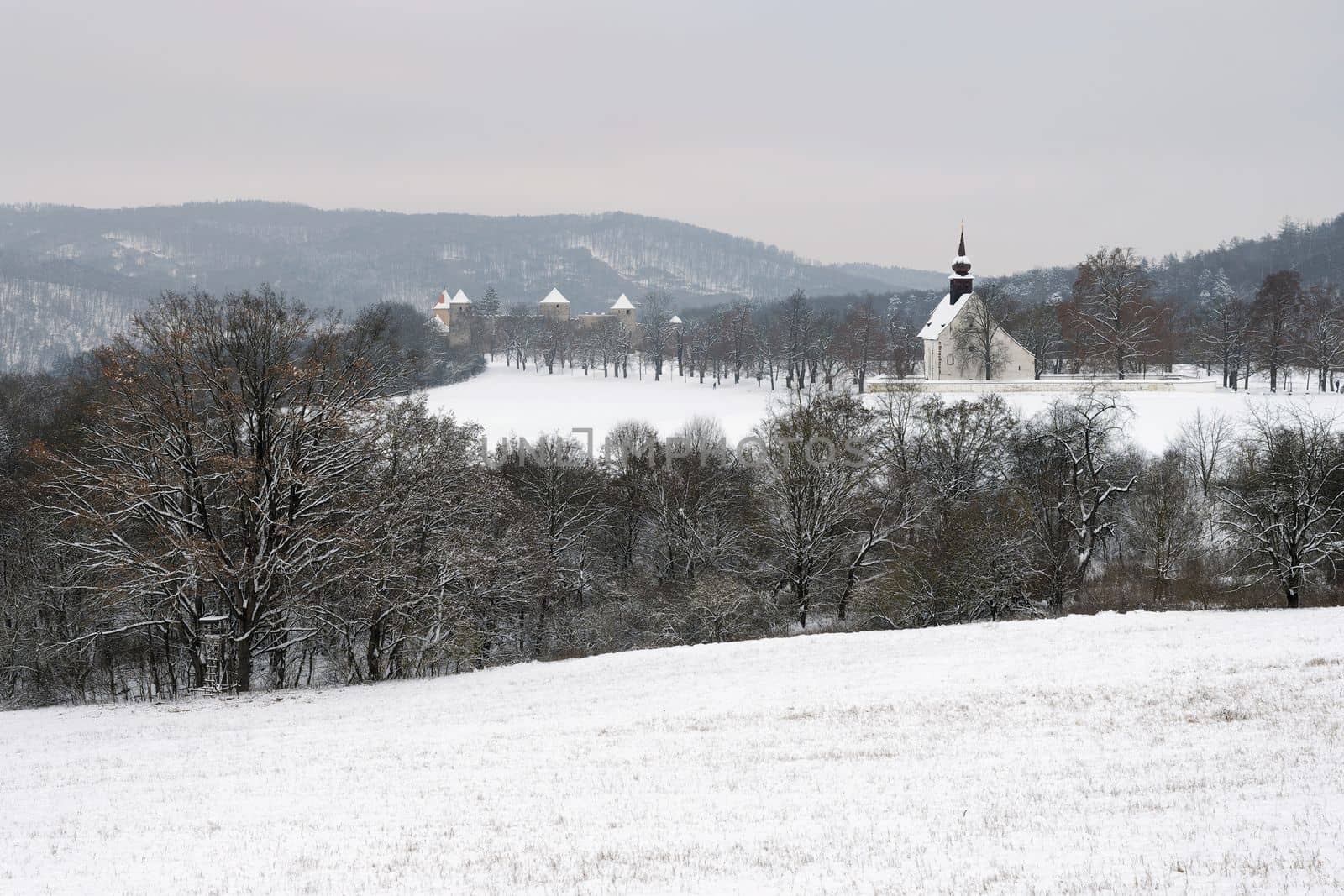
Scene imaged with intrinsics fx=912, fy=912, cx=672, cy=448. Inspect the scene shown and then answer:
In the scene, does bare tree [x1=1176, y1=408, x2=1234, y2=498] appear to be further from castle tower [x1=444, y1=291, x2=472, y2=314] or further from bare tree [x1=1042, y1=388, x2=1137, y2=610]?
castle tower [x1=444, y1=291, x2=472, y2=314]

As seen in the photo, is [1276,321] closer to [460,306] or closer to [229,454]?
[229,454]

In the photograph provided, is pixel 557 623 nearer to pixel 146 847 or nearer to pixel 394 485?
pixel 394 485

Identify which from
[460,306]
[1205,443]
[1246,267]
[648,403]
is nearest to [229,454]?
[1205,443]

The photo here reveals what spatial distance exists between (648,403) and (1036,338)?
40.6m

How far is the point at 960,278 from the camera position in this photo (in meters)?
82.8

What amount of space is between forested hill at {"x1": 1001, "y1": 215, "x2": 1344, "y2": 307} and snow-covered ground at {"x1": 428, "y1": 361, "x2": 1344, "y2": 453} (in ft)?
241

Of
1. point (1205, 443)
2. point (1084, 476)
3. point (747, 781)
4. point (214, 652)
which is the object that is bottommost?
point (214, 652)

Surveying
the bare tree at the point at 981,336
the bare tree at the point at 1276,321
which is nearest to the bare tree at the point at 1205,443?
the bare tree at the point at 981,336

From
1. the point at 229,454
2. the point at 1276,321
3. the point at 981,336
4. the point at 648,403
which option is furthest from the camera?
the point at 648,403

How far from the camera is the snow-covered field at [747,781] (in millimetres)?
9469

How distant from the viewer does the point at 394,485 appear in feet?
97.6

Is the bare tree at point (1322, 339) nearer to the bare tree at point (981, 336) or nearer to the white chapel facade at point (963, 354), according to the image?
the white chapel facade at point (963, 354)

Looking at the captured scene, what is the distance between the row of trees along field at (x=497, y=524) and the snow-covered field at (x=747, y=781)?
5180 mm

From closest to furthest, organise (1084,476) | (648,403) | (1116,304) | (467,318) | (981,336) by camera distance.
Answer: (1084,476), (1116,304), (981,336), (648,403), (467,318)
